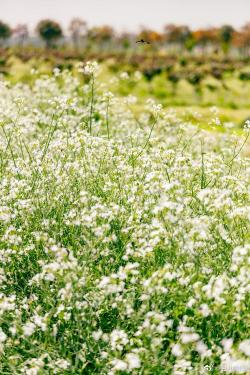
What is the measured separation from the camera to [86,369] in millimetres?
5918

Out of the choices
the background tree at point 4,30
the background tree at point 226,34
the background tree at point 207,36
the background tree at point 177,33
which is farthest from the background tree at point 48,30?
the background tree at point 226,34

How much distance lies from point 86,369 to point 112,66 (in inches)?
1743

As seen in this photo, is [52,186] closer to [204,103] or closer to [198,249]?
[198,249]

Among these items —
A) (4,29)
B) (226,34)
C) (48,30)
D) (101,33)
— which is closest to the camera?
(4,29)

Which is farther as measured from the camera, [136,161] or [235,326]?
[136,161]

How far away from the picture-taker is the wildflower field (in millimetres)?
5391

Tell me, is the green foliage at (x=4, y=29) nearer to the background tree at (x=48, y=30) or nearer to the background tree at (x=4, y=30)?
the background tree at (x=4, y=30)

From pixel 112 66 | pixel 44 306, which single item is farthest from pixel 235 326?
pixel 112 66

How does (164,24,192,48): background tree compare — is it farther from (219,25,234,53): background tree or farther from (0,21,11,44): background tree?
(0,21,11,44): background tree

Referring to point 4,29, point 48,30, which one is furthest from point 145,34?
point 4,29

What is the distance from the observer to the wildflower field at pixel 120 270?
5.39 meters

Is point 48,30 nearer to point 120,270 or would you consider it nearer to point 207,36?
point 207,36

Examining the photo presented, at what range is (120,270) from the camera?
5.94 meters

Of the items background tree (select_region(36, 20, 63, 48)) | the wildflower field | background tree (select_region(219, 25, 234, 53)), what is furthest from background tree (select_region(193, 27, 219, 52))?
the wildflower field
